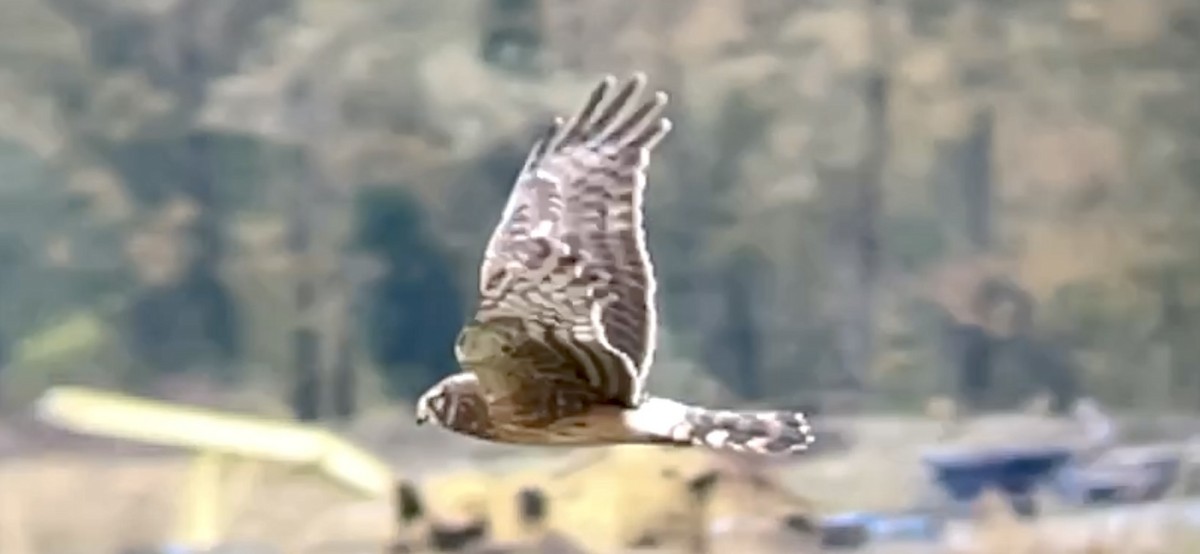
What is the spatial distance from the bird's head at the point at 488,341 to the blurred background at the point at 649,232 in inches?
34.1

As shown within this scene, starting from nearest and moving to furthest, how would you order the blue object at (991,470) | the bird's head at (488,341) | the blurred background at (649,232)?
the bird's head at (488,341) → the blurred background at (649,232) → the blue object at (991,470)

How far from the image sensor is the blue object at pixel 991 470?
1898mm

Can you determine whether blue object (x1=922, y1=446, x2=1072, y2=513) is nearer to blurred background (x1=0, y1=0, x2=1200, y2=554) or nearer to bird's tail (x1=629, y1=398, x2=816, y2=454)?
blurred background (x1=0, y1=0, x2=1200, y2=554)

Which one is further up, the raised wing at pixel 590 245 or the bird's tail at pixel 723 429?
the raised wing at pixel 590 245

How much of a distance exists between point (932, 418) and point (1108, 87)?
0.44 m

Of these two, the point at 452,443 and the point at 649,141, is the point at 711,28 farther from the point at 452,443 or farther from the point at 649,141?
the point at 649,141

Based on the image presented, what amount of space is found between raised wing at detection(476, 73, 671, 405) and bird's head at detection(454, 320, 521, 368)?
0.05ft

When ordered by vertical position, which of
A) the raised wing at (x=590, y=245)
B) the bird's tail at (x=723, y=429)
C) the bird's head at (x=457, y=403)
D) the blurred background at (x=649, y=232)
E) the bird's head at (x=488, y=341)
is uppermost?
the blurred background at (x=649, y=232)

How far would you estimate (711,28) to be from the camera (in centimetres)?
186

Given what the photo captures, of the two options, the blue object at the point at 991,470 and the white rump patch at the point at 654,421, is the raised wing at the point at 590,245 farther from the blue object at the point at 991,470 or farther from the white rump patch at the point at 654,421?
the blue object at the point at 991,470

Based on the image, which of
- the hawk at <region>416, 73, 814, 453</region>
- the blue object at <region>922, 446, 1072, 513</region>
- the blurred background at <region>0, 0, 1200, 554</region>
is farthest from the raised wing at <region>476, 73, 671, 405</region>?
the blue object at <region>922, 446, 1072, 513</region>

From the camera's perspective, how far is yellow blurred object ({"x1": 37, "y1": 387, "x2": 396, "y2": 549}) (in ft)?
5.86

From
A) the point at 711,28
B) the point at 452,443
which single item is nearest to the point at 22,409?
the point at 452,443

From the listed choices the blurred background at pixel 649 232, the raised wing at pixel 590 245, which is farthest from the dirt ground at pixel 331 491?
the raised wing at pixel 590 245
